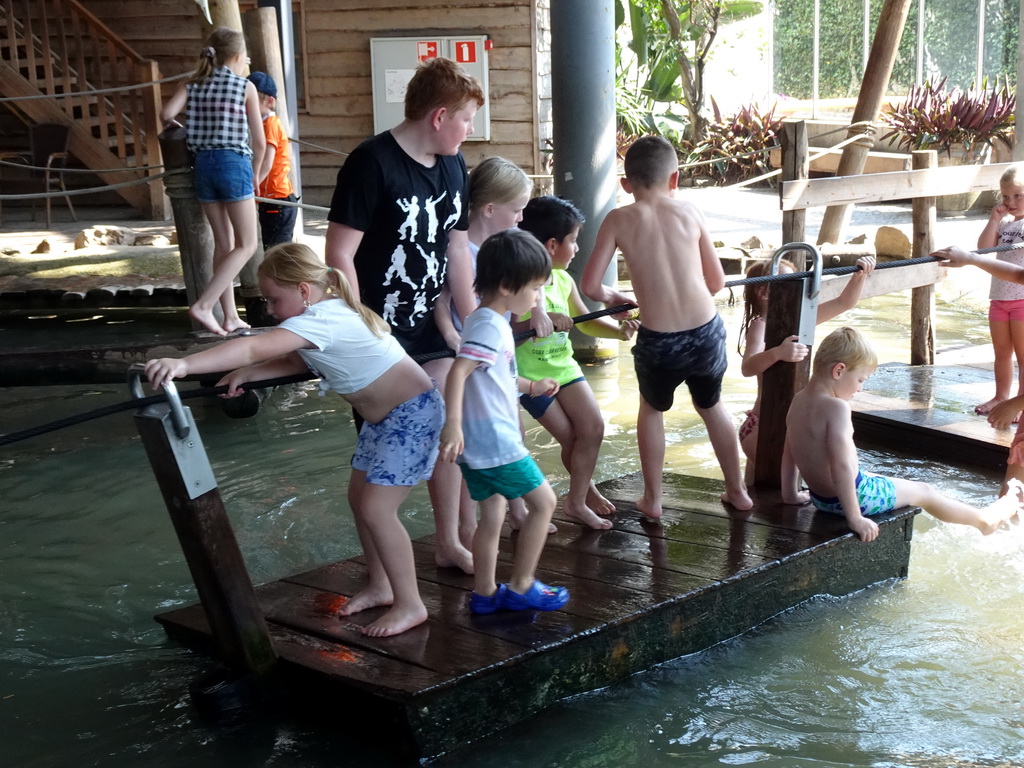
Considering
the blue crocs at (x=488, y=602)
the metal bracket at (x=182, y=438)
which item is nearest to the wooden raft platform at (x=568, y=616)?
the blue crocs at (x=488, y=602)

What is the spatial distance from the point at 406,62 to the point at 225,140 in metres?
8.21

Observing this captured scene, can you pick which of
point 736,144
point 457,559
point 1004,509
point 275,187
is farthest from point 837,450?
point 736,144

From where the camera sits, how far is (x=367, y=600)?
3170 mm

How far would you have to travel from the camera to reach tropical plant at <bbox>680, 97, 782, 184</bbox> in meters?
16.8

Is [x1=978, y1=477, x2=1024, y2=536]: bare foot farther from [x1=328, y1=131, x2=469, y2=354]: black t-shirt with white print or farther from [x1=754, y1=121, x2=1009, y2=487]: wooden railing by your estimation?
[x1=328, y1=131, x2=469, y2=354]: black t-shirt with white print

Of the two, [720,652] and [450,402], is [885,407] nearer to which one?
[720,652]

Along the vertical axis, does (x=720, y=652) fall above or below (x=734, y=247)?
below

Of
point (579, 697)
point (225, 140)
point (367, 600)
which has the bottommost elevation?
point (579, 697)

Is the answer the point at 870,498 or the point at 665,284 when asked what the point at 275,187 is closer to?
the point at 665,284

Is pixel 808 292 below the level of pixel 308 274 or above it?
below

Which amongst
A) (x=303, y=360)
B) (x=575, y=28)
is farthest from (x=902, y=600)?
(x=575, y=28)

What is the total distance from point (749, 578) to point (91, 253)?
7.98m

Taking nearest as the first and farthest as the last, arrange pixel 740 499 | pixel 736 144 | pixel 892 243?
pixel 740 499 < pixel 892 243 < pixel 736 144

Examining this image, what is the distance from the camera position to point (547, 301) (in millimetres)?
3732
